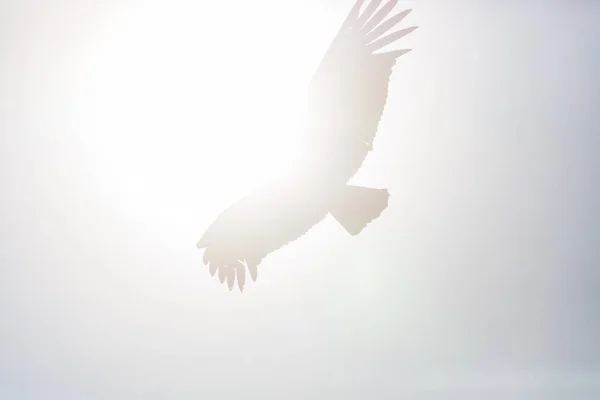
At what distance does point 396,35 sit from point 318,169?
0.66 metres

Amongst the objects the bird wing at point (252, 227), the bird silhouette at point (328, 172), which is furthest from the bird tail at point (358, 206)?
the bird wing at point (252, 227)

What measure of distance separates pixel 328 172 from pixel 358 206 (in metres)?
0.20

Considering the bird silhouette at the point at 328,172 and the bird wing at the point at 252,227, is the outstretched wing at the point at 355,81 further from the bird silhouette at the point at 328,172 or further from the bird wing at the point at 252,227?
the bird wing at the point at 252,227

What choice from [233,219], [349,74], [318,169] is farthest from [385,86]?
[233,219]

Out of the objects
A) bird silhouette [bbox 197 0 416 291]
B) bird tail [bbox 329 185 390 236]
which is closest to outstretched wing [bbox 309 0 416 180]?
bird silhouette [bbox 197 0 416 291]

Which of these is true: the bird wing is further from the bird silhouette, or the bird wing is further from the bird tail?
the bird tail

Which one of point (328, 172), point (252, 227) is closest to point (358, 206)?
point (328, 172)

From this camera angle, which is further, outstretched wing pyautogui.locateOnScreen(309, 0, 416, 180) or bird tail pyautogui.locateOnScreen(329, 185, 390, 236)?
bird tail pyautogui.locateOnScreen(329, 185, 390, 236)

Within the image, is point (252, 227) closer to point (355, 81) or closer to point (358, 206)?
point (358, 206)

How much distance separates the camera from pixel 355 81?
7.02 ft

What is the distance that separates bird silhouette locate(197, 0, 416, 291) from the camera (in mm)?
2066

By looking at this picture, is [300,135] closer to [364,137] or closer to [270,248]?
[364,137]

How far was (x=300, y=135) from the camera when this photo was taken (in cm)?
231

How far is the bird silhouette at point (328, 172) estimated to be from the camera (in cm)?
207
